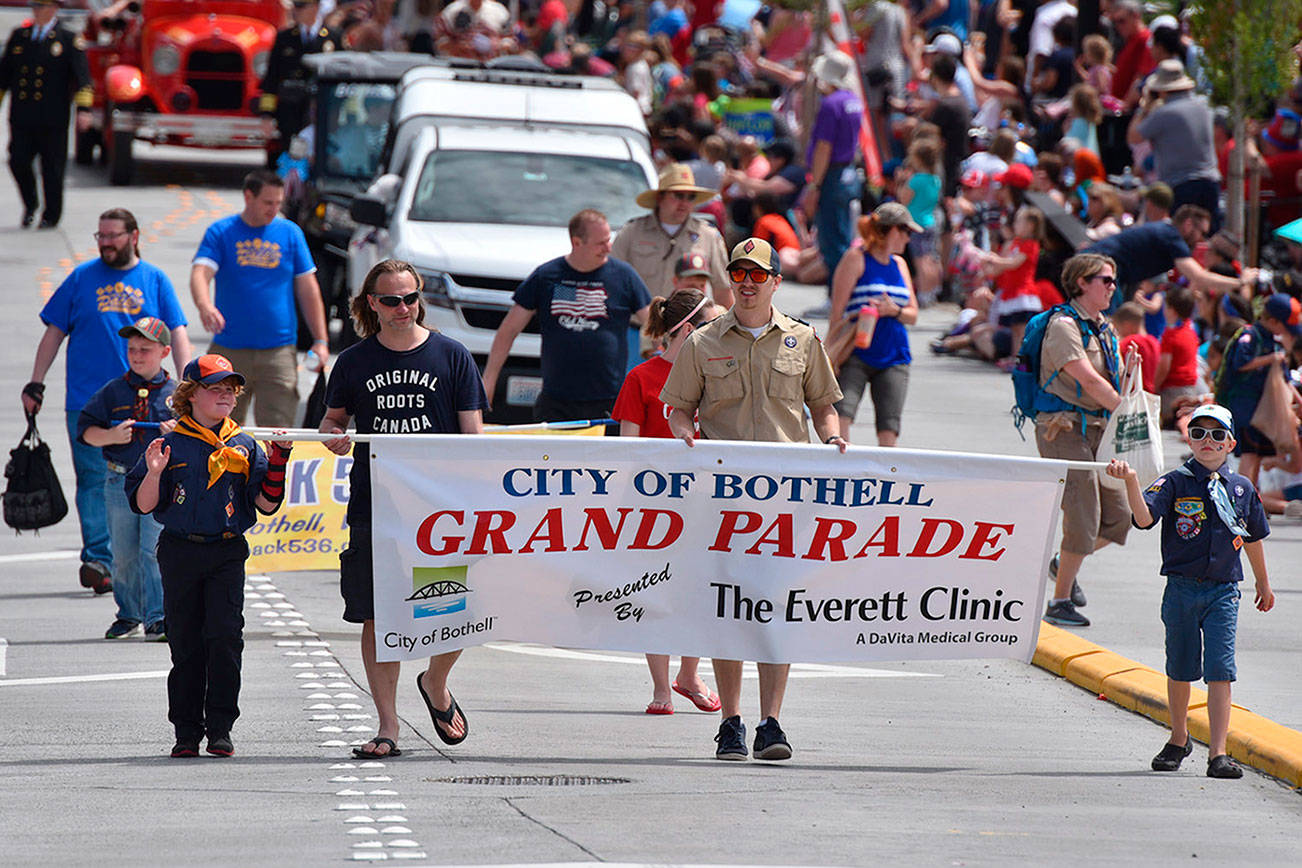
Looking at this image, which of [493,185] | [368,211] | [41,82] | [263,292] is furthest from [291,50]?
[263,292]

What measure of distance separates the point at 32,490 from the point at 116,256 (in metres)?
1.30

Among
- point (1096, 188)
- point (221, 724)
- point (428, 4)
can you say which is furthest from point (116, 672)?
point (428, 4)

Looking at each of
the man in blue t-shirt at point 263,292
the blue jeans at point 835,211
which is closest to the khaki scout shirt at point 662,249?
the man in blue t-shirt at point 263,292

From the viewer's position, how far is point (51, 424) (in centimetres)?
1689

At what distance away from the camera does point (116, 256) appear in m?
11.1

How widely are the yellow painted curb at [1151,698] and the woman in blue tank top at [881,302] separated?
2464 millimetres

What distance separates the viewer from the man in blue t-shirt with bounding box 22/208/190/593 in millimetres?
11102

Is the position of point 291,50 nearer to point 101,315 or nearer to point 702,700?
point 101,315

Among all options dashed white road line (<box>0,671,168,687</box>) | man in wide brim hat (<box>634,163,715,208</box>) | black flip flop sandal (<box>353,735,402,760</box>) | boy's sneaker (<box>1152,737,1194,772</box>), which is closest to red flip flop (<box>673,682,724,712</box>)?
black flip flop sandal (<box>353,735,402,760</box>)

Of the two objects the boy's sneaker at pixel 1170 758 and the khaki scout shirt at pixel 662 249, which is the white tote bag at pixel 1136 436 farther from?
the khaki scout shirt at pixel 662 249

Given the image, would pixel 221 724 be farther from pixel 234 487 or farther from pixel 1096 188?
pixel 1096 188

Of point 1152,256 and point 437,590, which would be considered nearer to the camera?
point 437,590

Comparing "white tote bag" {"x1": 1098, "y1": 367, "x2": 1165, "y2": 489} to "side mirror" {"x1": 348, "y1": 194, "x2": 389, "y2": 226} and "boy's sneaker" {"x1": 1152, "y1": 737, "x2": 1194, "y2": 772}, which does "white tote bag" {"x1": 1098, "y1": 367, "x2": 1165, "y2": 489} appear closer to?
"boy's sneaker" {"x1": 1152, "y1": 737, "x2": 1194, "y2": 772}

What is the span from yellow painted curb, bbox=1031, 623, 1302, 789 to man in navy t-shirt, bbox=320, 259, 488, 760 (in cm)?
254
